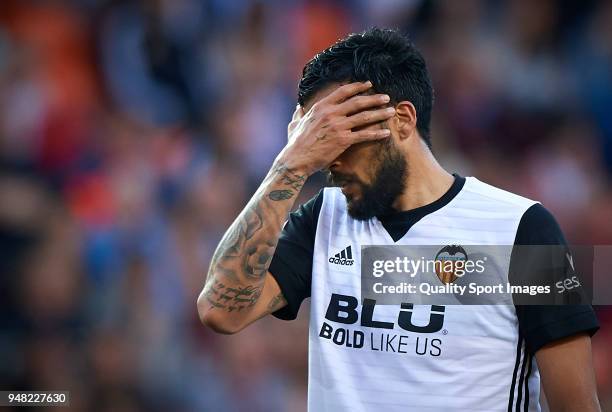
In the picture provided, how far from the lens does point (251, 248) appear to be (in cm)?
275

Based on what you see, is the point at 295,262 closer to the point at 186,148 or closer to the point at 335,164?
the point at 335,164

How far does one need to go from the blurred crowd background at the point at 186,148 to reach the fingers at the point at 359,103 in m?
2.60

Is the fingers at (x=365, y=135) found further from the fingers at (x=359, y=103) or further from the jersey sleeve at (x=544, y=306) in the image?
the jersey sleeve at (x=544, y=306)

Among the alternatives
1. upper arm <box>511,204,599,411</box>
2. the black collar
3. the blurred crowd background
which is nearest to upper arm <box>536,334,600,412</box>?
upper arm <box>511,204,599,411</box>

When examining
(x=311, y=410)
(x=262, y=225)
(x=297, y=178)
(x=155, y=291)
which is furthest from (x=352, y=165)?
(x=155, y=291)

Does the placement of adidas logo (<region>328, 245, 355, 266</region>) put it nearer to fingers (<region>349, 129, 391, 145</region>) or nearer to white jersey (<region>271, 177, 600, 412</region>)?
white jersey (<region>271, 177, 600, 412</region>)

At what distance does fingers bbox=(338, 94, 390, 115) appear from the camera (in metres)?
2.75

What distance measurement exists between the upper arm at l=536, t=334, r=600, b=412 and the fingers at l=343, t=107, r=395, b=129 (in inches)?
34.6

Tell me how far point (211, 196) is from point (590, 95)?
2564 mm

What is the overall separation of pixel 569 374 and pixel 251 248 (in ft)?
3.42

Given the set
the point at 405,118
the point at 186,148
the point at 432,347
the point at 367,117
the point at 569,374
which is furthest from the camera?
the point at 186,148

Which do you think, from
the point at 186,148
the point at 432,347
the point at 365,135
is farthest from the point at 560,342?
the point at 186,148

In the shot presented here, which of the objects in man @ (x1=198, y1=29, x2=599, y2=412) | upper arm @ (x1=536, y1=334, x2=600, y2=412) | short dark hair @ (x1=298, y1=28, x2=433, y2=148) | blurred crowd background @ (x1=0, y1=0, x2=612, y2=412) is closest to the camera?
upper arm @ (x1=536, y1=334, x2=600, y2=412)

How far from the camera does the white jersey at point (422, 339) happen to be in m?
2.60
